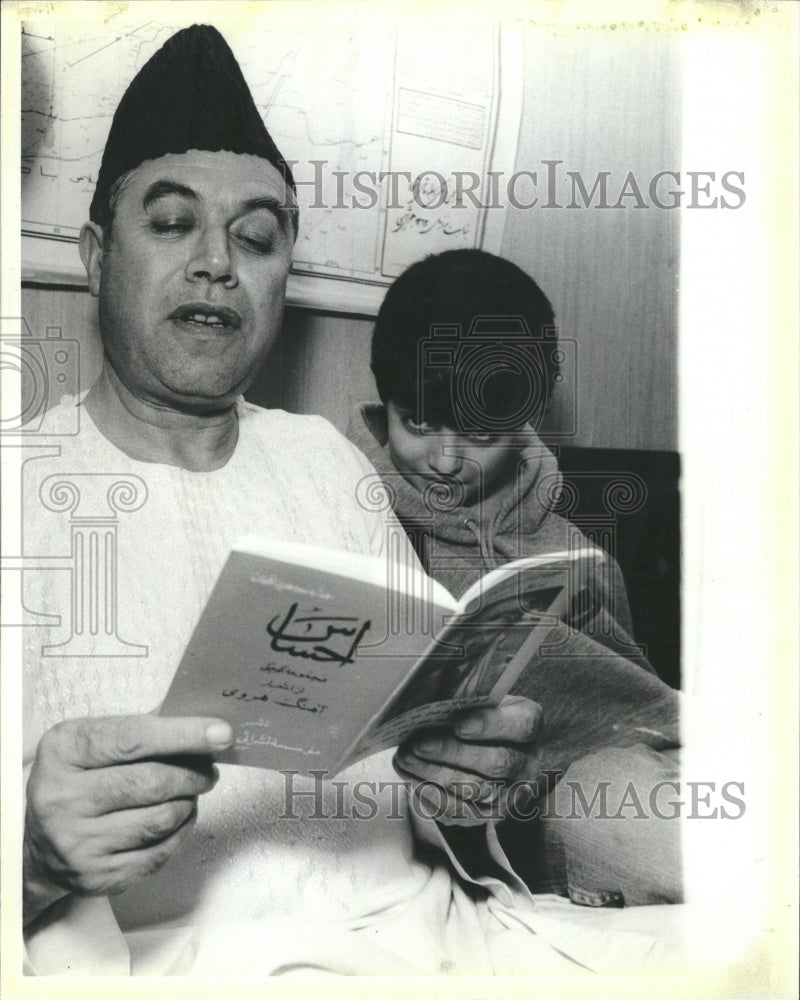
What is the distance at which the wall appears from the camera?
1.71 meters

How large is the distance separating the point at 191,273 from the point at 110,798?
2.38 ft

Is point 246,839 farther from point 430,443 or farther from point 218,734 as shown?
point 430,443

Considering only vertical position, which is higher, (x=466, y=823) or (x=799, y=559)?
(x=799, y=559)

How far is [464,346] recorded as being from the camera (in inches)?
67.1

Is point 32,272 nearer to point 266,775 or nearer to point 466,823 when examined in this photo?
point 266,775

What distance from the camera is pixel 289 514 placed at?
172 centimetres

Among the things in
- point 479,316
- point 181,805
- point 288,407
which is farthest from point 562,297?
point 181,805

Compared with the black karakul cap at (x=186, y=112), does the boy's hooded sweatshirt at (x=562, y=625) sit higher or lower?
lower

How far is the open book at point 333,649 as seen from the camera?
1.45m

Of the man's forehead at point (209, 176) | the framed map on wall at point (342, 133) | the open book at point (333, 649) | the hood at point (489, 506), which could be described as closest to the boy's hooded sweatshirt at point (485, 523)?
the hood at point (489, 506)

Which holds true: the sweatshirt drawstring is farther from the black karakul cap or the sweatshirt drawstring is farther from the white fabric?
the black karakul cap

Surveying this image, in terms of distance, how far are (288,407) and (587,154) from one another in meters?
0.58

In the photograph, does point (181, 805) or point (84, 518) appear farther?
point (84, 518)

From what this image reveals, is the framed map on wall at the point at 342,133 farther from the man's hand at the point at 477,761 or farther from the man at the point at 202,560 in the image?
the man's hand at the point at 477,761
